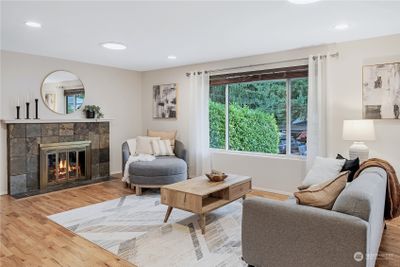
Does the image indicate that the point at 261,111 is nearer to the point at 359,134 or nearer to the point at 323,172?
the point at 359,134

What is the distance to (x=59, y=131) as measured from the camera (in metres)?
4.81

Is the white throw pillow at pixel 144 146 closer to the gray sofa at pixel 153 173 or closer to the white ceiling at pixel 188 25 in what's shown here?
the gray sofa at pixel 153 173

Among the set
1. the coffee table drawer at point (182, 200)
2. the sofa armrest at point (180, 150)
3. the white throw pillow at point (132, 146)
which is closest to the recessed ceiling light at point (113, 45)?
the white throw pillow at point (132, 146)

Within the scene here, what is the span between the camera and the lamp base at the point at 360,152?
332cm

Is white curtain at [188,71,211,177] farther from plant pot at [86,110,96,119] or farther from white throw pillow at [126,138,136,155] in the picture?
plant pot at [86,110,96,119]

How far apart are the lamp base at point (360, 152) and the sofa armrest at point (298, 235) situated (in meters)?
1.96

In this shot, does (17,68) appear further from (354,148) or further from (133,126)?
(354,148)

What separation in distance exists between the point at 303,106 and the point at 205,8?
2385 millimetres

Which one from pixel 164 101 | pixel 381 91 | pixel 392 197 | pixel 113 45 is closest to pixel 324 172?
pixel 392 197

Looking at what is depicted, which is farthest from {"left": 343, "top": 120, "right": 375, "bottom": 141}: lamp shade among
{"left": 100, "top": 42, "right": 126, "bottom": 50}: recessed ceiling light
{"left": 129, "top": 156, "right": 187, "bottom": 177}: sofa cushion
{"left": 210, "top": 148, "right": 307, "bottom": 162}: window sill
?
{"left": 100, "top": 42, "right": 126, "bottom": 50}: recessed ceiling light

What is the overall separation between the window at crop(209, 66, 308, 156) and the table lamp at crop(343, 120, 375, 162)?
0.90 metres

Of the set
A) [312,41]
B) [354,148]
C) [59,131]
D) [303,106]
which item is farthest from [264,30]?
[59,131]

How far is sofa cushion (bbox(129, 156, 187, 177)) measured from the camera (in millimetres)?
4238

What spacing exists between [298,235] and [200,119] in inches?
140
